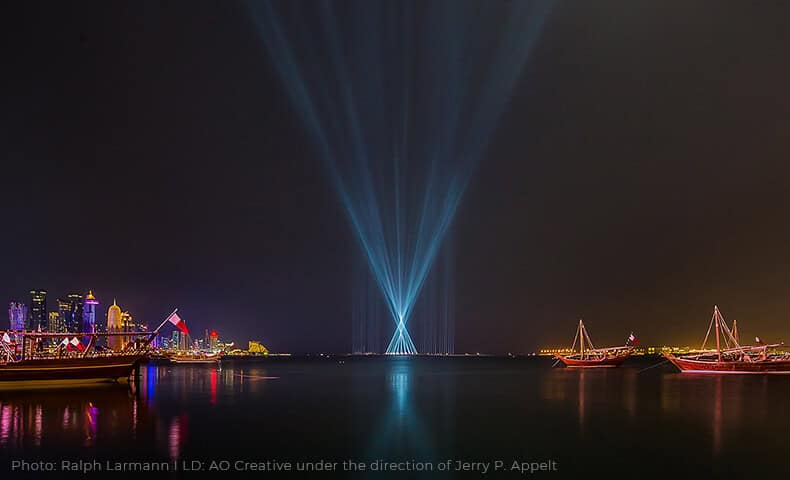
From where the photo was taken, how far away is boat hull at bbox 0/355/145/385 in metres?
56.5

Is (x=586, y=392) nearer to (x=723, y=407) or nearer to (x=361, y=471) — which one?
(x=723, y=407)

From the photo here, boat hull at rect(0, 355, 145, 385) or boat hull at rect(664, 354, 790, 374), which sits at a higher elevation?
boat hull at rect(0, 355, 145, 385)

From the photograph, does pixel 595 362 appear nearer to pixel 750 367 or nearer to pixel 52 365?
pixel 750 367

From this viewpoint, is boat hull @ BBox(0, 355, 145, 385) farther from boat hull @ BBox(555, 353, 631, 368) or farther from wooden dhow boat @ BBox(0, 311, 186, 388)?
boat hull @ BBox(555, 353, 631, 368)

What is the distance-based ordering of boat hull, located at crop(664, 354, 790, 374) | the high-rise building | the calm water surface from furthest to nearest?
the high-rise building < boat hull, located at crop(664, 354, 790, 374) < the calm water surface

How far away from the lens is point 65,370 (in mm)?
58062

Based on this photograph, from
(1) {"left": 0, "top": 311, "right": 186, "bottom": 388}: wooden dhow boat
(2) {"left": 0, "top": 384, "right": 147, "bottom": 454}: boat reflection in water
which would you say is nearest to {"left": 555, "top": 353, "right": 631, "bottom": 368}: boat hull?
(1) {"left": 0, "top": 311, "right": 186, "bottom": 388}: wooden dhow boat

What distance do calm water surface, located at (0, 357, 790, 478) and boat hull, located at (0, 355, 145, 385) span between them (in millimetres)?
3996

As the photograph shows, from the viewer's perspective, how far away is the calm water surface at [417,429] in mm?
24344

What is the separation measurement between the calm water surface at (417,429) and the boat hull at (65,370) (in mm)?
3996

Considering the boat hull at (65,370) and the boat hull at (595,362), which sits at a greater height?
the boat hull at (65,370)

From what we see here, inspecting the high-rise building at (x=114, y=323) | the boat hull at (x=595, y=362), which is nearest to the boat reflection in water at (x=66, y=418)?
the boat hull at (x=595, y=362)

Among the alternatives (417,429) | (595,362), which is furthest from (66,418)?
(595,362)

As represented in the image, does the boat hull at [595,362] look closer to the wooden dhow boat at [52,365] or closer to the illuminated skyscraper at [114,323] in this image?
the wooden dhow boat at [52,365]
